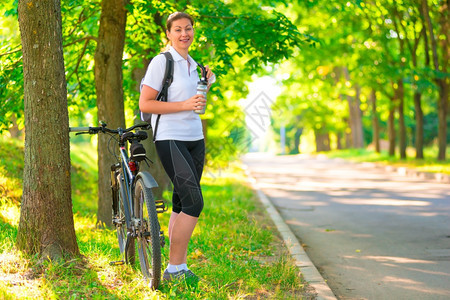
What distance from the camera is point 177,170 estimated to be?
4328 millimetres

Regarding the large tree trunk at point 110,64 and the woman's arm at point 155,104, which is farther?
the large tree trunk at point 110,64

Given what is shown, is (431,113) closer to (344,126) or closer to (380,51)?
(344,126)

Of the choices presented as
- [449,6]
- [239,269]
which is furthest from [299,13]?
[239,269]

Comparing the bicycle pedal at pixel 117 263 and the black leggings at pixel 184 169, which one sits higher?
the black leggings at pixel 184 169

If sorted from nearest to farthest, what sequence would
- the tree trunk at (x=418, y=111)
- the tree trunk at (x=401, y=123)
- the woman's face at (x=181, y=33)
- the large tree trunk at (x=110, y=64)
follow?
the woman's face at (x=181, y=33), the large tree trunk at (x=110, y=64), the tree trunk at (x=418, y=111), the tree trunk at (x=401, y=123)

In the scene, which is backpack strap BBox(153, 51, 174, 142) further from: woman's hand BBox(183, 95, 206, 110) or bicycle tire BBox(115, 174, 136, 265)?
bicycle tire BBox(115, 174, 136, 265)

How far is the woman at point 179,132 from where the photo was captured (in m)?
4.32

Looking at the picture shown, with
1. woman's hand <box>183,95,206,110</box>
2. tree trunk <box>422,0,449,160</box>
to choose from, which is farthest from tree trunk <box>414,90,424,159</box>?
woman's hand <box>183,95,206,110</box>

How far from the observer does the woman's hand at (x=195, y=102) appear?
410cm

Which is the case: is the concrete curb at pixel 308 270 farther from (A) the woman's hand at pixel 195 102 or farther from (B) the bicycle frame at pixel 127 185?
(A) the woman's hand at pixel 195 102

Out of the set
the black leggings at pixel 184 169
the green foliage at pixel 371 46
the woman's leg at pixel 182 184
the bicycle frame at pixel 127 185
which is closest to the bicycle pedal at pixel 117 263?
the bicycle frame at pixel 127 185

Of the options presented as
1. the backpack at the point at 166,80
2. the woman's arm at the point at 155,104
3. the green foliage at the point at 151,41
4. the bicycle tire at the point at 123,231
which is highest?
the green foliage at the point at 151,41

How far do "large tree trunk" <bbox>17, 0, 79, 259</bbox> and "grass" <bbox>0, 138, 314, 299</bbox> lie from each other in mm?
228

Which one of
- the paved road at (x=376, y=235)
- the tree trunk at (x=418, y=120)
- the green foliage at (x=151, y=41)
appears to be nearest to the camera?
the paved road at (x=376, y=235)
